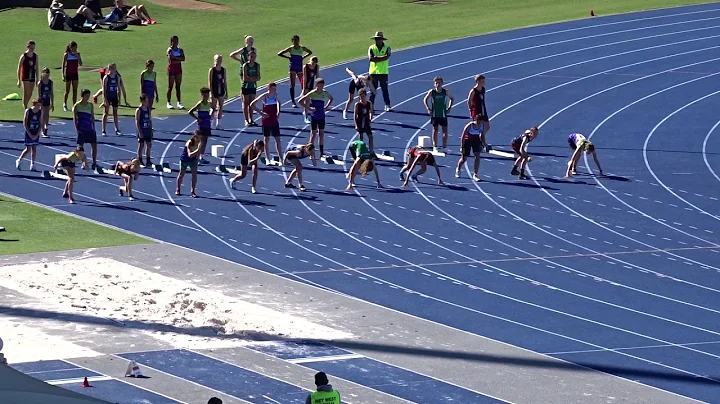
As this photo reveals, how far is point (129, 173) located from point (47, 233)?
2.47 metres

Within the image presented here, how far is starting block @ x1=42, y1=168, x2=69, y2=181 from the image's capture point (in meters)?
26.5

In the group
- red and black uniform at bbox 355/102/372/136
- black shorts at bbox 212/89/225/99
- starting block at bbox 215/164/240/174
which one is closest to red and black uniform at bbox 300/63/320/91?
black shorts at bbox 212/89/225/99

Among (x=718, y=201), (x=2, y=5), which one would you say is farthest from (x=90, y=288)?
(x=2, y=5)

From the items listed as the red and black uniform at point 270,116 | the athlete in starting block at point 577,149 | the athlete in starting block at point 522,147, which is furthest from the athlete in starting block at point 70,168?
the athlete in starting block at point 577,149

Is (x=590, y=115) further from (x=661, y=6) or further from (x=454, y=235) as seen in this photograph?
(x=661, y=6)

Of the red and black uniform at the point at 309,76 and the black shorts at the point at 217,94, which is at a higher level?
the red and black uniform at the point at 309,76

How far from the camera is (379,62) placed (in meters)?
31.2

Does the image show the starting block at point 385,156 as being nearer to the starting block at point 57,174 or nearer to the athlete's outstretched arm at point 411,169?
the athlete's outstretched arm at point 411,169

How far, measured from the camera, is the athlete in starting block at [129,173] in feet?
81.2

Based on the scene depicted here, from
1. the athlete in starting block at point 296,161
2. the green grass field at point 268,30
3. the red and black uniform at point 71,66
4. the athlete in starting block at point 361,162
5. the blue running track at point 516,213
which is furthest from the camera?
the green grass field at point 268,30

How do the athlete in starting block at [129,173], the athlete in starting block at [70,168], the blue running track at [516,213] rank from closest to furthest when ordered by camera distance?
1. the blue running track at [516,213]
2. the athlete in starting block at [70,168]
3. the athlete in starting block at [129,173]

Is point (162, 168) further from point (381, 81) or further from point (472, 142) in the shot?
point (381, 81)

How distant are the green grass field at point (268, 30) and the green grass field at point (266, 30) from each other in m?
0.03

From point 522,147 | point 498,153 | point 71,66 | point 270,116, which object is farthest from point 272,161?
point 71,66
